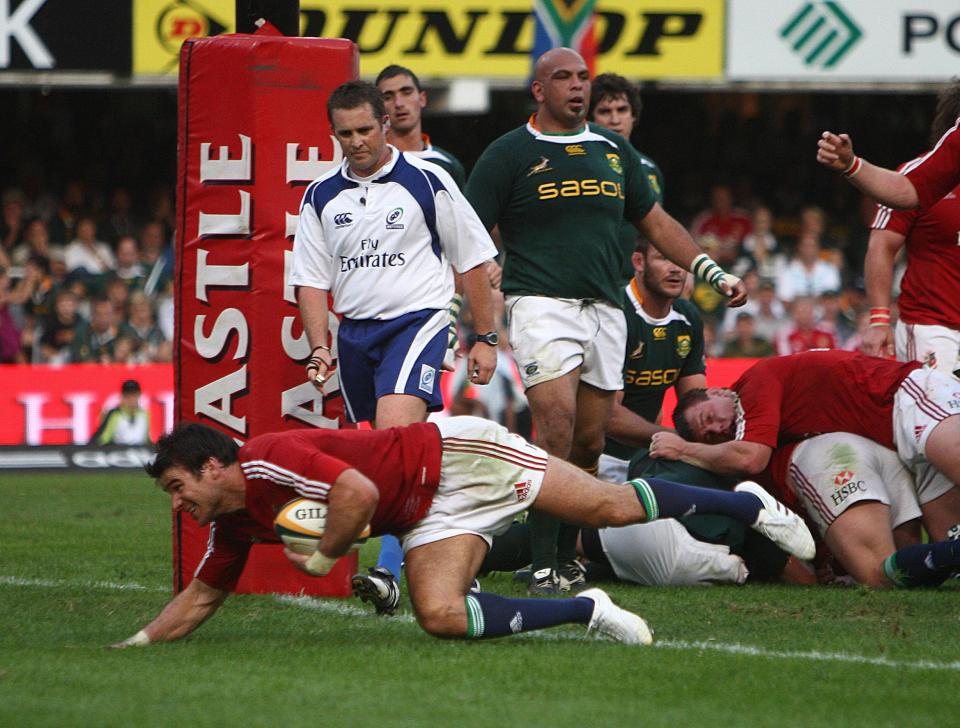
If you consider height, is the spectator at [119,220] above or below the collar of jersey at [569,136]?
below

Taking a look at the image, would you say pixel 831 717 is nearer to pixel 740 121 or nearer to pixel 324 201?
pixel 324 201

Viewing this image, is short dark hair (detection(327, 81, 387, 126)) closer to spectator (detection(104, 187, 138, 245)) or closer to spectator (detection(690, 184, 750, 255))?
spectator (detection(690, 184, 750, 255))

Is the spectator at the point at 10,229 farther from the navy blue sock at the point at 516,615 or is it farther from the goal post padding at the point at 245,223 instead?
the navy blue sock at the point at 516,615

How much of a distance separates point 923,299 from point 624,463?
1.84m

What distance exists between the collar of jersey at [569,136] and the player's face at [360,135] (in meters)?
1.11

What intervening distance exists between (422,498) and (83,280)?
13.7 m

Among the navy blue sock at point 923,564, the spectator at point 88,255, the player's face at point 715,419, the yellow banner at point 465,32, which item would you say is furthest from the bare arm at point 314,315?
the spectator at point 88,255

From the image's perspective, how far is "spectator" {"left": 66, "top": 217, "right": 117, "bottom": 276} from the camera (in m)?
18.9

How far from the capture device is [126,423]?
15.6 m

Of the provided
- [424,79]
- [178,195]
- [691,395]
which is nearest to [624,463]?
[691,395]

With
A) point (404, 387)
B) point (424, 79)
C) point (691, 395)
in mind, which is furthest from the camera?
point (424, 79)

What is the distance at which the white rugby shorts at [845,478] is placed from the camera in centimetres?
759

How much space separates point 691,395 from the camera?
819cm

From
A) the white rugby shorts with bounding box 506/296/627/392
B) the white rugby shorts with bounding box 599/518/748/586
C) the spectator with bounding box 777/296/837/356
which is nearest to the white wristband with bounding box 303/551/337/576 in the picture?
the white rugby shorts with bounding box 506/296/627/392
